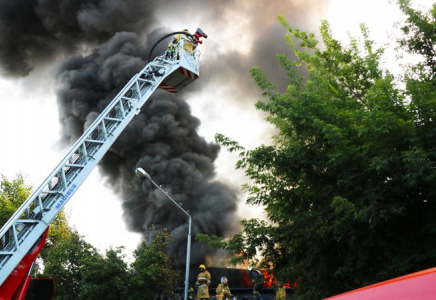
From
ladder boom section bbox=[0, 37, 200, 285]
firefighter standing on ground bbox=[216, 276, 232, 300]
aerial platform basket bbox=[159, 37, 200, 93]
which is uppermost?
aerial platform basket bbox=[159, 37, 200, 93]

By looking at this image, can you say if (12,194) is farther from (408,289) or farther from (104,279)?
(408,289)

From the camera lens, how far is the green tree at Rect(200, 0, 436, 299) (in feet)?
14.2

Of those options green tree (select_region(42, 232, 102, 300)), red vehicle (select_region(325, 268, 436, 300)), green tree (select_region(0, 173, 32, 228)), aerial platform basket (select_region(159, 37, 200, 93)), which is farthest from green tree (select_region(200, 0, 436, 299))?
green tree (select_region(0, 173, 32, 228))

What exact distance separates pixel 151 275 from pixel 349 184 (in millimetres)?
11974

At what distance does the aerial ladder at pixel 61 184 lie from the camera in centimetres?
563

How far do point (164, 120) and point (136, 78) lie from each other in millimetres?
18521

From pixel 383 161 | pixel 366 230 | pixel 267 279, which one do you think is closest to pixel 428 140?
pixel 383 161

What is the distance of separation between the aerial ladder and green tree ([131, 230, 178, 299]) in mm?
8644

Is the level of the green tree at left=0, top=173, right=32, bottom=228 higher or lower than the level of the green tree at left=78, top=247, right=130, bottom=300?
higher

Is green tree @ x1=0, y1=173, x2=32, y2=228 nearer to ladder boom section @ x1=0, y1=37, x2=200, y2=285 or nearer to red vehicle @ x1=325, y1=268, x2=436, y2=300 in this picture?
ladder boom section @ x1=0, y1=37, x2=200, y2=285

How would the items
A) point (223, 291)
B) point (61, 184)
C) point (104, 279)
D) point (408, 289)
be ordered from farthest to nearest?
point (104, 279)
point (223, 291)
point (61, 184)
point (408, 289)

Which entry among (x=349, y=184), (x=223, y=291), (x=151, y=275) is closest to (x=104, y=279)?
(x=151, y=275)

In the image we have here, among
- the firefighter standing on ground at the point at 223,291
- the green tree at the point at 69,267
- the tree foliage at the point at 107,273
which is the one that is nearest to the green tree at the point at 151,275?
the tree foliage at the point at 107,273

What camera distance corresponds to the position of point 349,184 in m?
4.82
